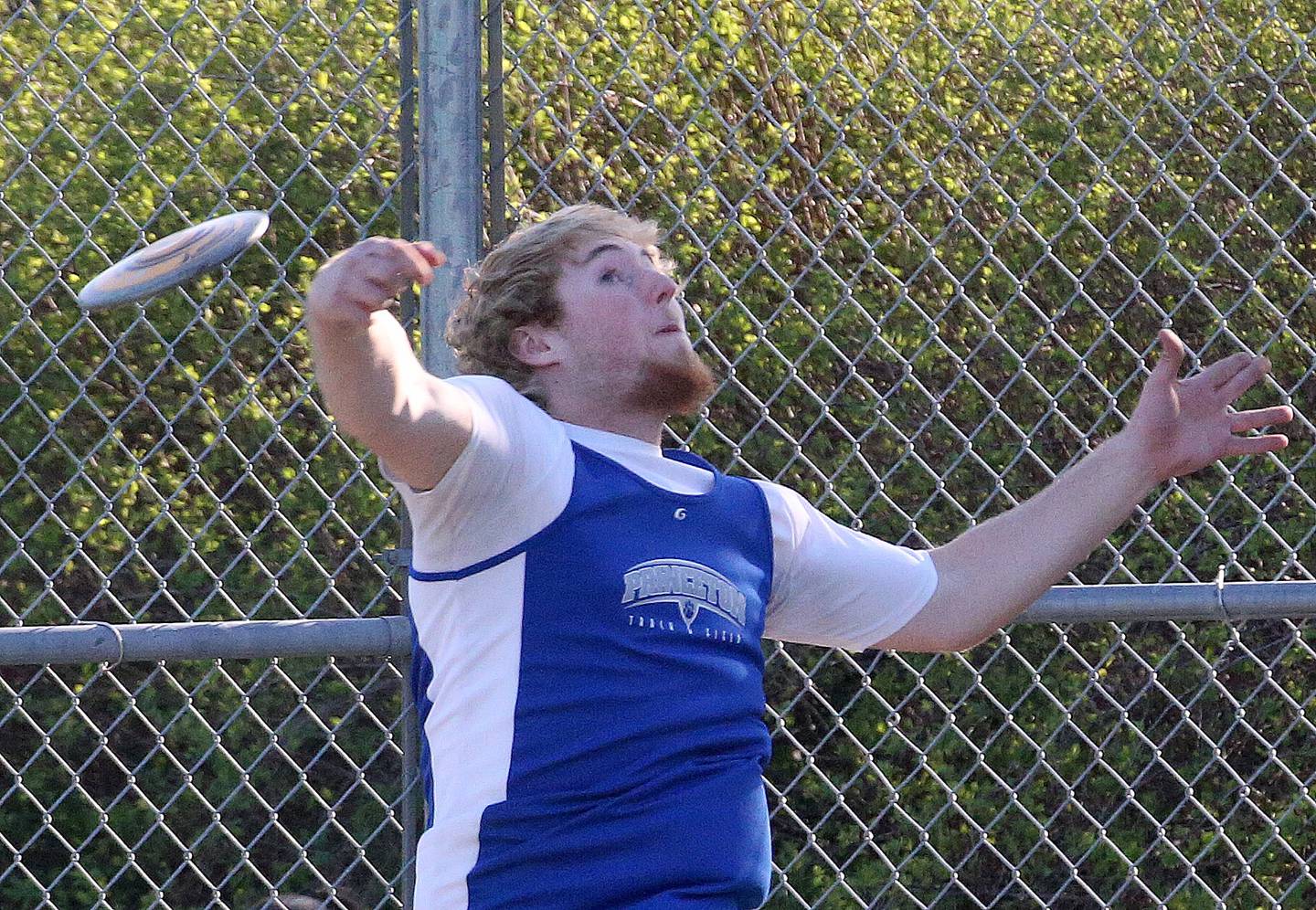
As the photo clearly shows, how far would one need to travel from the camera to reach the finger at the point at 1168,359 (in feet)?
7.64

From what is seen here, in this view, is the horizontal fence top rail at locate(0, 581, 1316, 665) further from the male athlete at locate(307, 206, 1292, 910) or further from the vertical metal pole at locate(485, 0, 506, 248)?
the vertical metal pole at locate(485, 0, 506, 248)

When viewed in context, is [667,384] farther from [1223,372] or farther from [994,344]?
[994,344]

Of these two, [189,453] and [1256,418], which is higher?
[1256,418]

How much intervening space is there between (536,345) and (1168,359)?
2.97 ft

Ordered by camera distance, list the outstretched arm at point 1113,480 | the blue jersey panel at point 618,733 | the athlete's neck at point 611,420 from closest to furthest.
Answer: the blue jersey panel at point 618,733 → the athlete's neck at point 611,420 → the outstretched arm at point 1113,480

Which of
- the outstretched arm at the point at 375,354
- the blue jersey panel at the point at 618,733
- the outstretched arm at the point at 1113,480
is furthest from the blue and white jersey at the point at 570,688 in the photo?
the outstretched arm at the point at 1113,480

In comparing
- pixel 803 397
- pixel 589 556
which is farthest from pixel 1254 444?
pixel 803 397

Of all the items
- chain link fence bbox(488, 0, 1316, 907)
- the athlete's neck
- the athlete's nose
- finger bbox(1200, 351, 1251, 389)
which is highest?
the athlete's nose

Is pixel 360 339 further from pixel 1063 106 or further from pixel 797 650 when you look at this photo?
pixel 1063 106

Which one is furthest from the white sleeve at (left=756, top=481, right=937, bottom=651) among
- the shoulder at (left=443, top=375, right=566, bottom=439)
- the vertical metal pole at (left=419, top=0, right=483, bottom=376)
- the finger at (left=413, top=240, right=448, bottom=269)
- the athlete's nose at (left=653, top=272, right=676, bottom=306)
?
the finger at (left=413, top=240, right=448, bottom=269)

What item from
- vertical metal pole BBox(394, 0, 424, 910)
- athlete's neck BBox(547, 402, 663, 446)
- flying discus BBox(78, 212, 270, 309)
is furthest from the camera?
vertical metal pole BBox(394, 0, 424, 910)

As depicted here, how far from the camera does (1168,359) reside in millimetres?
2361

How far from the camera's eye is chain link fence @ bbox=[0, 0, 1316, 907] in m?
4.18

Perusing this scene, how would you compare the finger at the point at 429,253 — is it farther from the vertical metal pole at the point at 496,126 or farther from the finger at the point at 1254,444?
the finger at the point at 1254,444
